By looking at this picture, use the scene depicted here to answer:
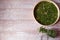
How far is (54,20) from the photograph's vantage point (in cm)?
232

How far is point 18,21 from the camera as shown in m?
2.37

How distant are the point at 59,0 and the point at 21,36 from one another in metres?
0.61

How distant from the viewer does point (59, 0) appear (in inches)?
92.4

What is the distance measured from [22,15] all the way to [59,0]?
47 cm

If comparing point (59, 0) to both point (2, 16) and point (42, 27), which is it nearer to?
point (42, 27)

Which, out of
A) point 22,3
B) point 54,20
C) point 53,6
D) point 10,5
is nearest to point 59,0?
point 53,6

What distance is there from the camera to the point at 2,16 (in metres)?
2.37

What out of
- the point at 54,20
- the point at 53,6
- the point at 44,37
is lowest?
the point at 44,37

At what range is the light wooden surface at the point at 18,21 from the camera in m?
2.35

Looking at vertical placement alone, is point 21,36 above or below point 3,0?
below

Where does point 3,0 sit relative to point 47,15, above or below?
above

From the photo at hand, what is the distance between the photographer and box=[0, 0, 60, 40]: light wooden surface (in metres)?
2.35

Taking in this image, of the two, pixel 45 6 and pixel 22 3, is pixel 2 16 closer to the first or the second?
pixel 22 3

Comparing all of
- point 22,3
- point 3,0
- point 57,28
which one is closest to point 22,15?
point 22,3
